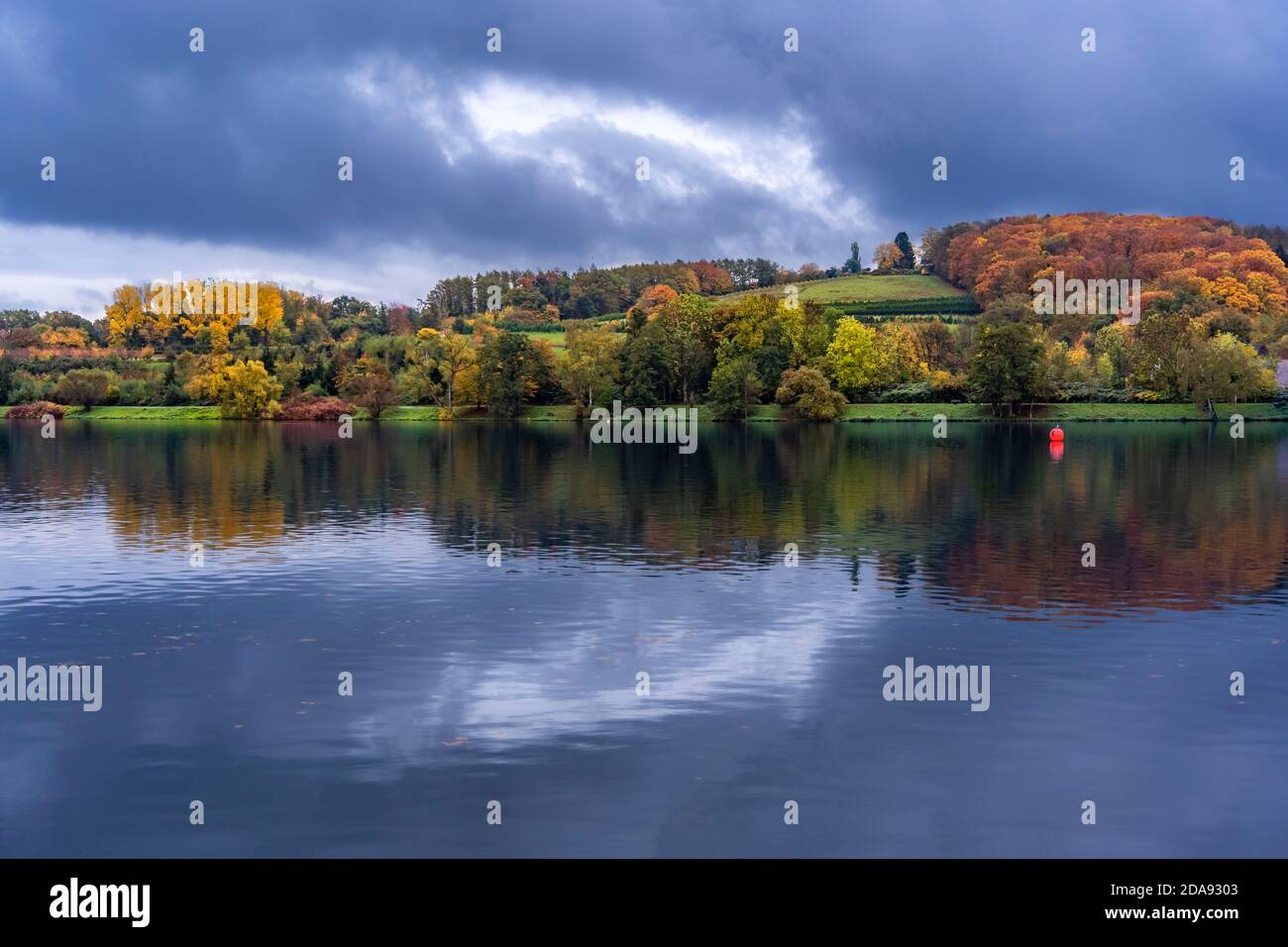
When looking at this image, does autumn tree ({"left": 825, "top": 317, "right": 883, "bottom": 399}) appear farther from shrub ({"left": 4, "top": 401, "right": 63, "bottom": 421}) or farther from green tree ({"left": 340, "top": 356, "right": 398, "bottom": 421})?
shrub ({"left": 4, "top": 401, "right": 63, "bottom": 421})

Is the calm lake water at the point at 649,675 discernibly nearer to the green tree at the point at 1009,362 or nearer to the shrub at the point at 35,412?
the green tree at the point at 1009,362

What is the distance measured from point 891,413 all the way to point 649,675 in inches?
4943

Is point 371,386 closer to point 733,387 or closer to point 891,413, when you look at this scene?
point 733,387

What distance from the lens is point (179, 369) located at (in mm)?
173000

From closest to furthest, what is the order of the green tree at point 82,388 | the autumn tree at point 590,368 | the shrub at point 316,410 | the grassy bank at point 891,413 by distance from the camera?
the grassy bank at point 891,413 < the autumn tree at point 590,368 < the shrub at point 316,410 < the green tree at point 82,388

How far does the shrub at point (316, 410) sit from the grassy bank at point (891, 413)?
2.64 meters

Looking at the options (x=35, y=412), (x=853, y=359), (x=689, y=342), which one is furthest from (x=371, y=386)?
(x=853, y=359)

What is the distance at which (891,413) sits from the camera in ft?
478

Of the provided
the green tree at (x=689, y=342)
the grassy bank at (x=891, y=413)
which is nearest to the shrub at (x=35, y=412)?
the grassy bank at (x=891, y=413)

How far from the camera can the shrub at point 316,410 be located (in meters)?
162

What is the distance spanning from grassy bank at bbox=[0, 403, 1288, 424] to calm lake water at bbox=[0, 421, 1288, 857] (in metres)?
90.3

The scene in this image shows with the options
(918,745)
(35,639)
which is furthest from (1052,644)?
(35,639)

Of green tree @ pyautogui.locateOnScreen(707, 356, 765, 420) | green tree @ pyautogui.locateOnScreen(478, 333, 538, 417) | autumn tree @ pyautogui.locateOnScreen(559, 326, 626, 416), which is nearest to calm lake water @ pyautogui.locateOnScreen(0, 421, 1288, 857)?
green tree @ pyautogui.locateOnScreen(707, 356, 765, 420)

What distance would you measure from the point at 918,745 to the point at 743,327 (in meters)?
138
